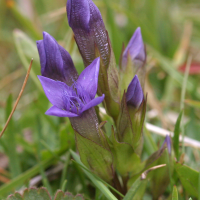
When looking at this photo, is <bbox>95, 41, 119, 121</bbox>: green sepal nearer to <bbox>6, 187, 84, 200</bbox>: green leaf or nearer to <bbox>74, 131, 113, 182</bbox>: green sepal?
<bbox>74, 131, 113, 182</bbox>: green sepal

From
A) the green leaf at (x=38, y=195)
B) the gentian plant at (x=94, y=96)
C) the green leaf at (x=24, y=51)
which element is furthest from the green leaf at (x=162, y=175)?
the green leaf at (x=24, y=51)

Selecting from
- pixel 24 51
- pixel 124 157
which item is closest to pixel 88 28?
pixel 124 157

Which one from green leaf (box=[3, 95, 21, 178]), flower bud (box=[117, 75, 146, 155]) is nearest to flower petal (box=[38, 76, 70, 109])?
flower bud (box=[117, 75, 146, 155])

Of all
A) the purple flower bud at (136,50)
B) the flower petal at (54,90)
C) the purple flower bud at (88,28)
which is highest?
the purple flower bud at (88,28)

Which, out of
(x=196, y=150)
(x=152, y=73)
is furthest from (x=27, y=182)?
(x=152, y=73)

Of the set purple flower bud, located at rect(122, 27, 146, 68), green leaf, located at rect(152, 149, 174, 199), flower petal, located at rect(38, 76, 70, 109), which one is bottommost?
green leaf, located at rect(152, 149, 174, 199)

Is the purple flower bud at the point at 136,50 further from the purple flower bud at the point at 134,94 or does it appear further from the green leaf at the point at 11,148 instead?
the green leaf at the point at 11,148
